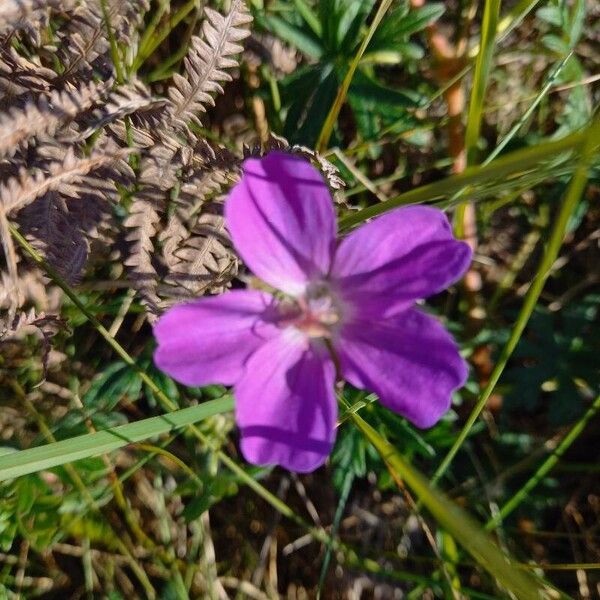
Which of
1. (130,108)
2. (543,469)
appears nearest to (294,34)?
(130,108)

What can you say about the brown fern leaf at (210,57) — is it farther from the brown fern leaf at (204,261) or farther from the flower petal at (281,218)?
the flower petal at (281,218)

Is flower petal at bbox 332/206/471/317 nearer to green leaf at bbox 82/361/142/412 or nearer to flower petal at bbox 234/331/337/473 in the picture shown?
flower petal at bbox 234/331/337/473

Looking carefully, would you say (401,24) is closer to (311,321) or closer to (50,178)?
(311,321)

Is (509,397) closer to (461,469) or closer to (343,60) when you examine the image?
(461,469)

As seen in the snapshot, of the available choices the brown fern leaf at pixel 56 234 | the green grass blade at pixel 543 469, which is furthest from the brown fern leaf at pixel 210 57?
the green grass blade at pixel 543 469

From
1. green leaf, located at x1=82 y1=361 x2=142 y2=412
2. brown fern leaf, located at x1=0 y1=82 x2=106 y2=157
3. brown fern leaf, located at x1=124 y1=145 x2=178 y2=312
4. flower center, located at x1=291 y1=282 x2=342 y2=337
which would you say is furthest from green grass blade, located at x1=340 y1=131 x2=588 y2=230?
green leaf, located at x1=82 y1=361 x2=142 y2=412

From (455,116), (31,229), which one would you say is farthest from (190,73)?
(455,116)
